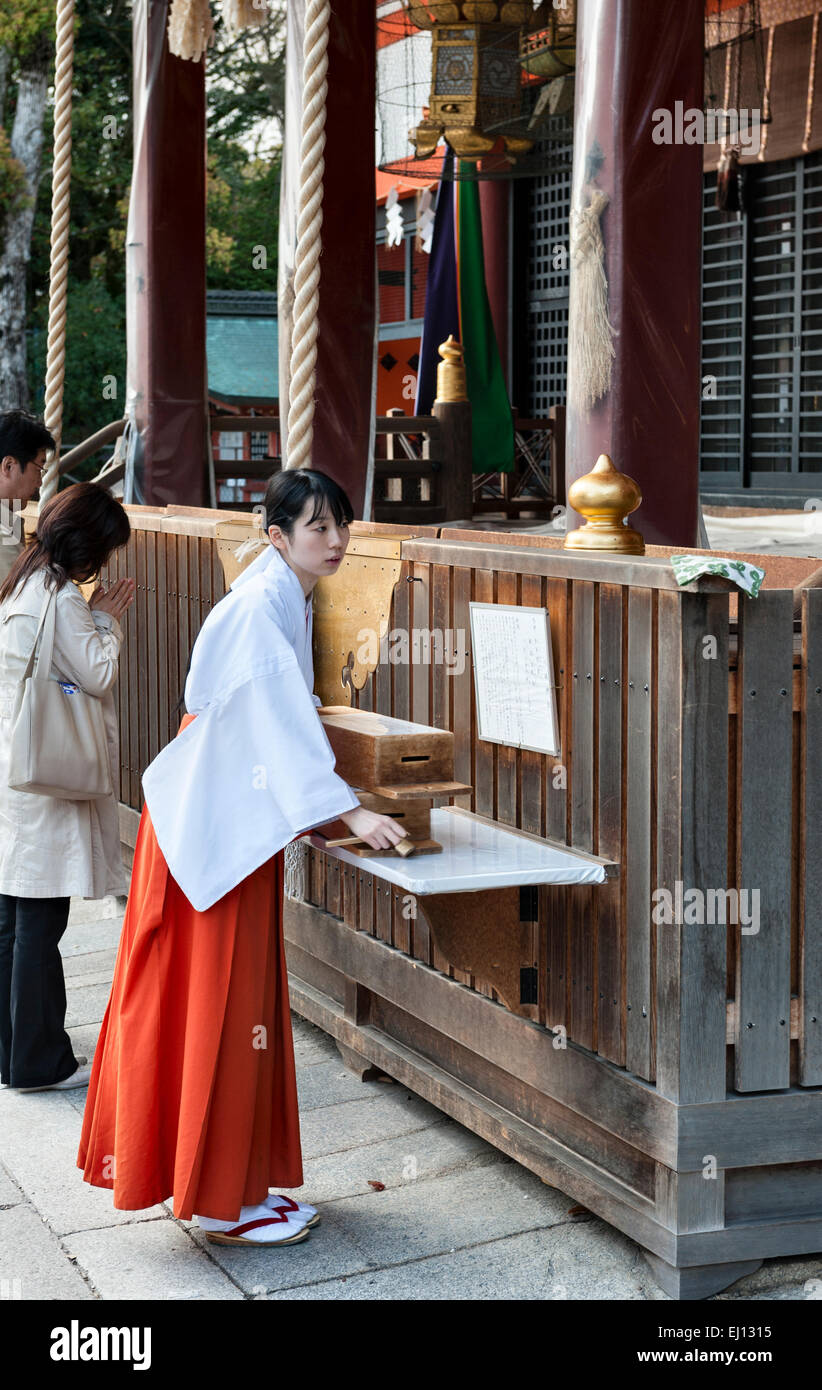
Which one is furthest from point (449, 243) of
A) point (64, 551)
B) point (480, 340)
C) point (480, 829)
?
point (480, 829)

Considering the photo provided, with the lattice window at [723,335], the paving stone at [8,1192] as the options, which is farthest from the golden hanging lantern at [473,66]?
the paving stone at [8,1192]

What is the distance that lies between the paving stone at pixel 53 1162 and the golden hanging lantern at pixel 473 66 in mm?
5424

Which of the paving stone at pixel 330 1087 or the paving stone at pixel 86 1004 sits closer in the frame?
the paving stone at pixel 330 1087

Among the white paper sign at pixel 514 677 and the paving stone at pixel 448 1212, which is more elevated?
the white paper sign at pixel 514 677

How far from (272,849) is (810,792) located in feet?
3.92

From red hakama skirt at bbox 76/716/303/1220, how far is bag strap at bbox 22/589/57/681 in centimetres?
108

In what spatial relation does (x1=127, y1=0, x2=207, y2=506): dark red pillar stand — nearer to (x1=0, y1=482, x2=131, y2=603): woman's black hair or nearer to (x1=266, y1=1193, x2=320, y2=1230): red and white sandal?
(x1=0, y1=482, x2=131, y2=603): woman's black hair

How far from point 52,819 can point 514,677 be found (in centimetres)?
170

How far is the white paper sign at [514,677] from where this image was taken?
374cm

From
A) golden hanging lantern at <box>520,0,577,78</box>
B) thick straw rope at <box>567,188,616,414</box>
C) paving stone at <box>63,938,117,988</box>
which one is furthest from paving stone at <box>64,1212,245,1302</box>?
golden hanging lantern at <box>520,0,577,78</box>

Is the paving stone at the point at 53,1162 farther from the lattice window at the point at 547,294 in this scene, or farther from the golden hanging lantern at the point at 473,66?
the lattice window at the point at 547,294

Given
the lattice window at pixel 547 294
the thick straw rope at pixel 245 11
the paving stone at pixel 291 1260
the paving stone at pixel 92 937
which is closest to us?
the paving stone at pixel 291 1260

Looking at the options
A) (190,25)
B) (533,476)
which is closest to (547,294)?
(533,476)

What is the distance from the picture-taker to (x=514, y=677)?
3.89m
